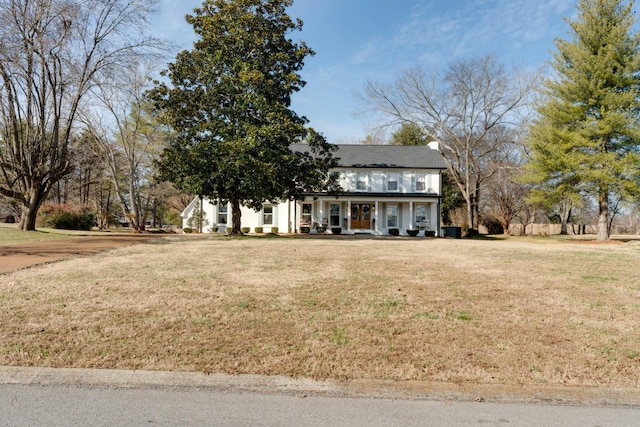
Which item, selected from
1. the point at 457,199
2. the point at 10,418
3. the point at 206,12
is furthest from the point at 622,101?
the point at 10,418

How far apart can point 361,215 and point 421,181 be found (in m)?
5.02

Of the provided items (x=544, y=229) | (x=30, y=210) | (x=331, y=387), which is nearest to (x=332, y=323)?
(x=331, y=387)

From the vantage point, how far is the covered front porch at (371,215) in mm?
28000

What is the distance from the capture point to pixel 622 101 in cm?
2002

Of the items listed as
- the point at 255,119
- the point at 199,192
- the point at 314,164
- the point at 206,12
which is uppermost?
the point at 206,12

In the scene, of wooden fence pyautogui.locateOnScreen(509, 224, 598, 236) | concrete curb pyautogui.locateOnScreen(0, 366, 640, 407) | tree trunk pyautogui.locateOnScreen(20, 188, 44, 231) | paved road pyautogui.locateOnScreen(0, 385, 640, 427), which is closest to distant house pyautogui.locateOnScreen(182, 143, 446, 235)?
tree trunk pyautogui.locateOnScreen(20, 188, 44, 231)

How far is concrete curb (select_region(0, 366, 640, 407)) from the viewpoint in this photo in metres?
3.14

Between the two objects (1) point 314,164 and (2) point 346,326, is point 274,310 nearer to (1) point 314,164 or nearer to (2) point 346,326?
(2) point 346,326

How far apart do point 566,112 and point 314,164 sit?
14721 millimetres

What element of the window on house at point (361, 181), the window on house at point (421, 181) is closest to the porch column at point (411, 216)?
the window on house at point (421, 181)

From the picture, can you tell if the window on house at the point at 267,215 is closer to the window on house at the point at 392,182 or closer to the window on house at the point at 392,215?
the window on house at the point at 392,215

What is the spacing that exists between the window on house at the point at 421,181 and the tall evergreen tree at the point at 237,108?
10092 mm

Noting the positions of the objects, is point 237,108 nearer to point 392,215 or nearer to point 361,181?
point 361,181

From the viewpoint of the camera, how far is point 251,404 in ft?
9.86
